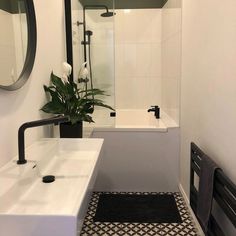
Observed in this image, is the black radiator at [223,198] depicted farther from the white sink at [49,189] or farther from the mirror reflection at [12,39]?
the mirror reflection at [12,39]

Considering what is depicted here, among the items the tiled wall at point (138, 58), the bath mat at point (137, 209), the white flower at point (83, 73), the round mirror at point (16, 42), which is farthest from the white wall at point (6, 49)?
the tiled wall at point (138, 58)

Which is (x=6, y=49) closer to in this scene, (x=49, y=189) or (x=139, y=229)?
(x=49, y=189)

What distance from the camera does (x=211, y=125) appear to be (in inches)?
70.1

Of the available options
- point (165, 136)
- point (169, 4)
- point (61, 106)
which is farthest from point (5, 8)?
point (169, 4)

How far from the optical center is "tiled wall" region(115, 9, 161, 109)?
379 cm

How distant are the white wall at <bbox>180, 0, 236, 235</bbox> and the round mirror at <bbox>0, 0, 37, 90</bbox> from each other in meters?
1.14

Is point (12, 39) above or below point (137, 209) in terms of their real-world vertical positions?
above

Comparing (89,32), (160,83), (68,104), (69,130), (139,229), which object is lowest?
(139,229)


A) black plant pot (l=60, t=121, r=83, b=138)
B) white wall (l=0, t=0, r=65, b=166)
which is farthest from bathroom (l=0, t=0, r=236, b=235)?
black plant pot (l=60, t=121, r=83, b=138)

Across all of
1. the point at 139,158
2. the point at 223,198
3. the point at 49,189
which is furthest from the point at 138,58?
the point at 49,189

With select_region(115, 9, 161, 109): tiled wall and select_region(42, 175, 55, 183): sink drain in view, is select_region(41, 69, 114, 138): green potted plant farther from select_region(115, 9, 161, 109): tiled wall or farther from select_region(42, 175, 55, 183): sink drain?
select_region(115, 9, 161, 109): tiled wall

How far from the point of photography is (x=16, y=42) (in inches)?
60.2

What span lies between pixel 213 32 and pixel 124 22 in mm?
2296

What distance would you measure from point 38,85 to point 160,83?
7.73 feet
